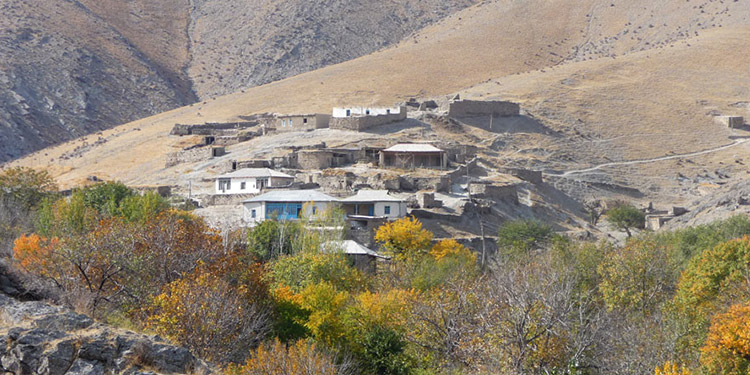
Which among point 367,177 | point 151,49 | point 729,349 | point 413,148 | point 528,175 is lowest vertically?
point 729,349

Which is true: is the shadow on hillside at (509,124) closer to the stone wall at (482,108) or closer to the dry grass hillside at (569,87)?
the stone wall at (482,108)

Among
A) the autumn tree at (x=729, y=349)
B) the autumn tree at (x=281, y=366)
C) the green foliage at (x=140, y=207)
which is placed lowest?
the autumn tree at (x=729, y=349)

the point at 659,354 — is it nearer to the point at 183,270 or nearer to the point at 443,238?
the point at 183,270

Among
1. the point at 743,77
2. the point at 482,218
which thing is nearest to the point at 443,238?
the point at 482,218

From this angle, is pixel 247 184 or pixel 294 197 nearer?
pixel 294 197

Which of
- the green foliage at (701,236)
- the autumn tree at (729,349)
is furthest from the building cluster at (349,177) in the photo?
the autumn tree at (729,349)

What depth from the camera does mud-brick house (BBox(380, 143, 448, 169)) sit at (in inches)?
2694

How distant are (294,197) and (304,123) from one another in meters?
25.5

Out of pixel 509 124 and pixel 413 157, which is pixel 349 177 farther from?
pixel 509 124

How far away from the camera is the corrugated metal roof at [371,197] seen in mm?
55531

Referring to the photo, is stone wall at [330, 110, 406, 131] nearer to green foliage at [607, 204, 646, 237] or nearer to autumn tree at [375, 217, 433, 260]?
green foliage at [607, 204, 646, 237]

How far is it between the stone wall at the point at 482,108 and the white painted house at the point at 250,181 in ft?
82.4

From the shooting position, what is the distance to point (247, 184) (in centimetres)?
6188

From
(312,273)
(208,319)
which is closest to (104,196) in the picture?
(312,273)
